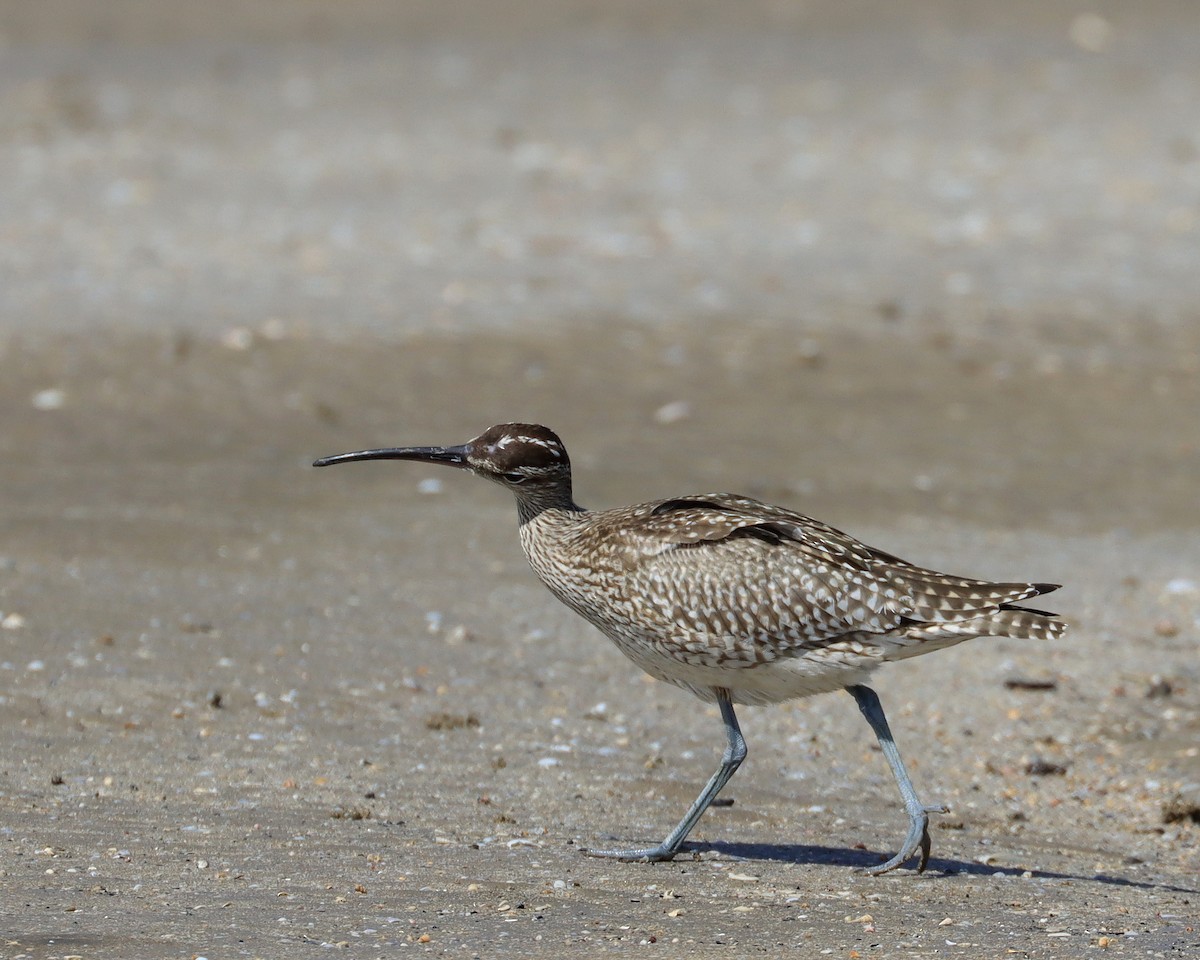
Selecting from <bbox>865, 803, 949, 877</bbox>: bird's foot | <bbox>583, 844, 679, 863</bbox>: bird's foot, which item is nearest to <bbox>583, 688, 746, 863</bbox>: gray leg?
<bbox>583, 844, 679, 863</bbox>: bird's foot

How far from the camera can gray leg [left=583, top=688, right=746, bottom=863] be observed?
6984 mm

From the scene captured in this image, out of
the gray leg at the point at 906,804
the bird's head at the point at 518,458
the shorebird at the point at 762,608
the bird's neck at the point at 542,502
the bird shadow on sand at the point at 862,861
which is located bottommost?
the bird shadow on sand at the point at 862,861

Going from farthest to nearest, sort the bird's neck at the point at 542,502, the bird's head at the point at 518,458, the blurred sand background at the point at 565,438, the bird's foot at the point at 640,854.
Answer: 1. the bird's neck at the point at 542,502
2. the bird's head at the point at 518,458
3. the bird's foot at the point at 640,854
4. the blurred sand background at the point at 565,438

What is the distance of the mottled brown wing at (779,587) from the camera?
7.00 metres

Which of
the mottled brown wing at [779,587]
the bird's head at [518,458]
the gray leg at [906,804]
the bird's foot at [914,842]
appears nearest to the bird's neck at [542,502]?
the bird's head at [518,458]

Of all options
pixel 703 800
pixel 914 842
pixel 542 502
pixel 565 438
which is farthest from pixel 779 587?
pixel 565 438

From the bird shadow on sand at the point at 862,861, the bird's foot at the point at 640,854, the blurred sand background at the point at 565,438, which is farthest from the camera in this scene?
the bird shadow on sand at the point at 862,861

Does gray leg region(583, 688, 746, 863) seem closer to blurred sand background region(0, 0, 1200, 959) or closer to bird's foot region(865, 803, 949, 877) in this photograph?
blurred sand background region(0, 0, 1200, 959)

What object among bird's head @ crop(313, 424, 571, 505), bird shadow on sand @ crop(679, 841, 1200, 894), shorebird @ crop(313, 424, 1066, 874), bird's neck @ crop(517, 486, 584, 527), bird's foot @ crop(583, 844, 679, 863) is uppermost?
bird's head @ crop(313, 424, 571, 505)

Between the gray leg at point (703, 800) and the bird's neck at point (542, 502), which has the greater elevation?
the bird's neck at point (542, 502)

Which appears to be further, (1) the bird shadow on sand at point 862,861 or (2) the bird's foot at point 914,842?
(1) the bird shadow on sand at point 862,861

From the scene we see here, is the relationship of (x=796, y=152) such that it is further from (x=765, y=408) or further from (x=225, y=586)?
(x=225, y=586)

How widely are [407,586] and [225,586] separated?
0.99m

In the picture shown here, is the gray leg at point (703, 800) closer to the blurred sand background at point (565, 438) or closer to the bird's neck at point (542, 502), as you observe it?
the blurred sand background at point (565, 438)
